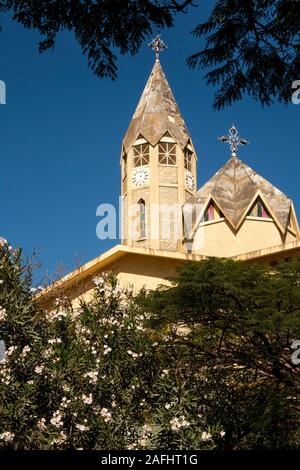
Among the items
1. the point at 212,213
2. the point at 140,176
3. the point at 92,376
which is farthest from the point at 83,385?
the point at 140,176

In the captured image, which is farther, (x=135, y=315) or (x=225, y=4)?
(x=135, y=315)

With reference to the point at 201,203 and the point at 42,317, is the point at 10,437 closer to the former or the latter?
the point at 42,317

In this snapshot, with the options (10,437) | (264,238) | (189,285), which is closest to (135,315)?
(189,285)

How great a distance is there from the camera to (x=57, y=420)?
8508 mm

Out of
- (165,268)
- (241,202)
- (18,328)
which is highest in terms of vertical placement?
(241,202)

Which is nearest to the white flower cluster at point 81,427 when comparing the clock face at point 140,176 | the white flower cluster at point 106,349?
the white flower cluster at point 106,349

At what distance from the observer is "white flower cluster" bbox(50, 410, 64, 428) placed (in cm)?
850

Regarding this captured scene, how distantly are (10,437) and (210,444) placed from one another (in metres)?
2.56

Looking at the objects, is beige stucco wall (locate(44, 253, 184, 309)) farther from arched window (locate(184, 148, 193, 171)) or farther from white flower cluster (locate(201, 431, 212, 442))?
arched window (locate(184, 148, 193, 171))

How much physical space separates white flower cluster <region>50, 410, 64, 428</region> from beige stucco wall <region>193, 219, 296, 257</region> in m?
19.7

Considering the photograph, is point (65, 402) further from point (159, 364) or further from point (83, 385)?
point (159, 364)

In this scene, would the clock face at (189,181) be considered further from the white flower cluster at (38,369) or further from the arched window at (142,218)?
the white flower cluster at (38,369)
